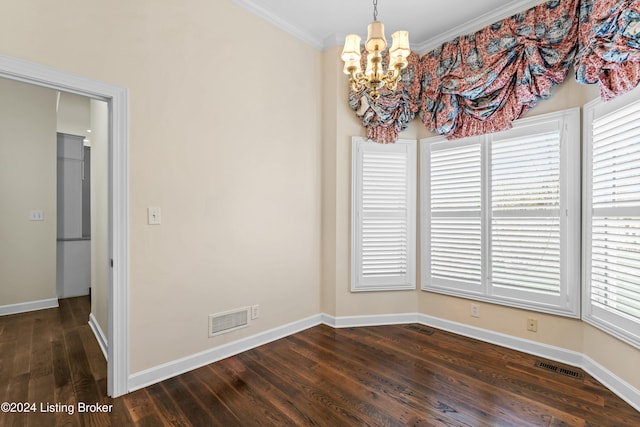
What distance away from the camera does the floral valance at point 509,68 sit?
2045mm

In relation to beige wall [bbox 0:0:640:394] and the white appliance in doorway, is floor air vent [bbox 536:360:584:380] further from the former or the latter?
the white appliance in doorway

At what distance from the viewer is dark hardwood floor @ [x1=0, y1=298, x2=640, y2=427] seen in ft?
6.21

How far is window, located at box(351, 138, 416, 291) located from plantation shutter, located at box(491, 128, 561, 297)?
86 cm

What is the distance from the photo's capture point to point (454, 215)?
129 inches

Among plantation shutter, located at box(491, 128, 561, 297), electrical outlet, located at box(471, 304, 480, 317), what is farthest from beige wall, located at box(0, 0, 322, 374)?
plantation shutter, located at box(491, 128, 561, 297)

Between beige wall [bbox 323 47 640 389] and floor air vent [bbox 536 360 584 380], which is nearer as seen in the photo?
floor air vent [bbox 536 360 584 380]

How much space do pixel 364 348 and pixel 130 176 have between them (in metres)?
2.42

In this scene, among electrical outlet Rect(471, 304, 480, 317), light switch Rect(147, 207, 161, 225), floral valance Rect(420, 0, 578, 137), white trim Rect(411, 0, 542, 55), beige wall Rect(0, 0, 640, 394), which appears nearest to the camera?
beige wall Rect(0, 0, 640, 394)

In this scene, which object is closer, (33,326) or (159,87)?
(159,87)

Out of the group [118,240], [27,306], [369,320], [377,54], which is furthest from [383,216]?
[27,306]

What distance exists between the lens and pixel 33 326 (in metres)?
3.41

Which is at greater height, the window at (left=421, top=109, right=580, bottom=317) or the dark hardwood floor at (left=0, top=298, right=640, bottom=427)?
the window at (left=421, top=109, right=580, bottom=317)

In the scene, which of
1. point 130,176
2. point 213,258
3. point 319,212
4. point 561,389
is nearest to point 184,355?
point 213,258

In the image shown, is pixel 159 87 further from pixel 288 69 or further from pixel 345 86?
pixel 345 86
